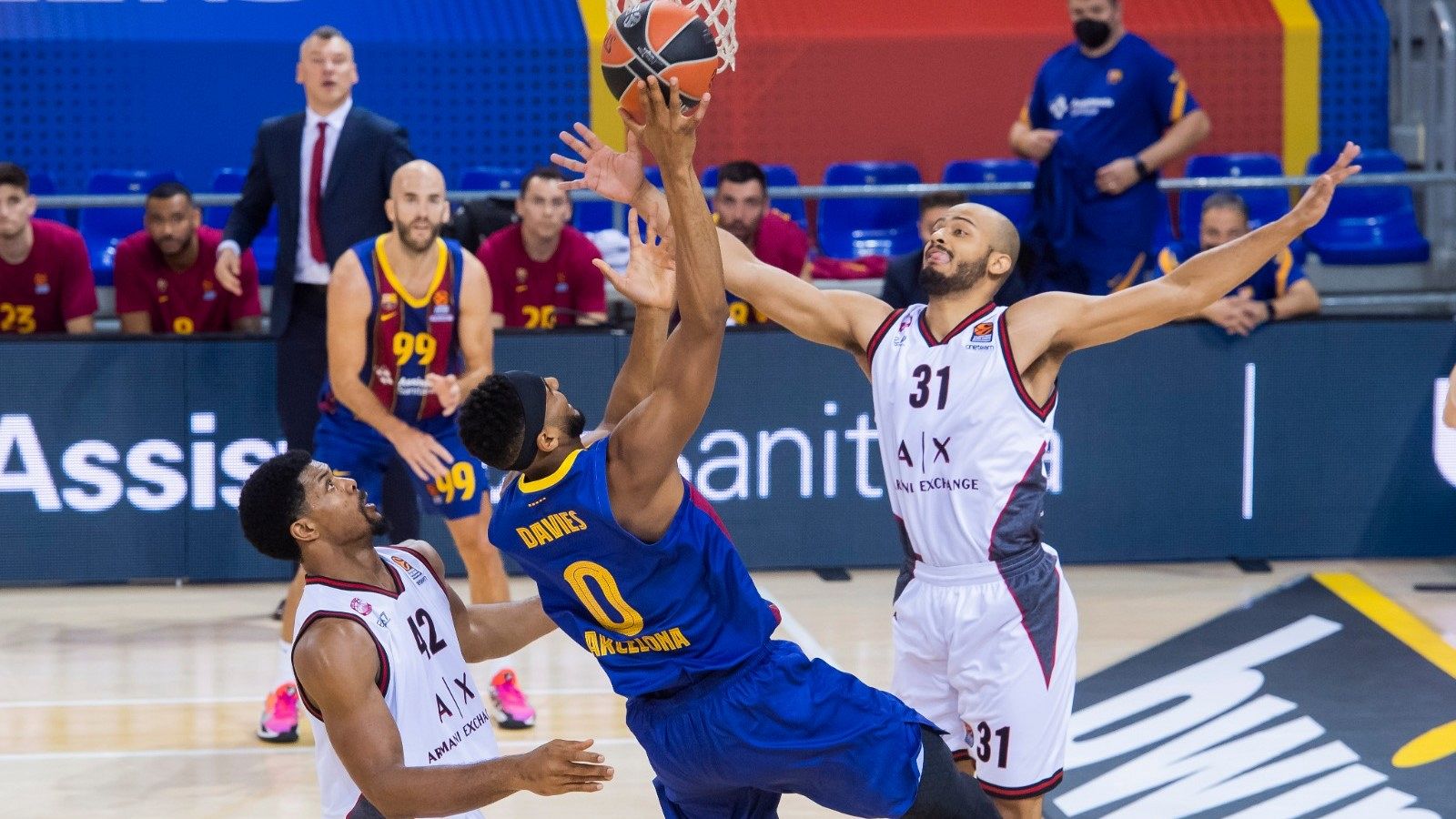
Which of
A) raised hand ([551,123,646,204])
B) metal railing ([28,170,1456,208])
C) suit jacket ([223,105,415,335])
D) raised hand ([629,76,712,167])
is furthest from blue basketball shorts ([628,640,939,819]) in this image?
metal railing ([28,170,1456,208])

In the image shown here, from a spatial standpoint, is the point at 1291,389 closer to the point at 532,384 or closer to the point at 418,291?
the point at 418,291

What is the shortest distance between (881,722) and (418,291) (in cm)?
376

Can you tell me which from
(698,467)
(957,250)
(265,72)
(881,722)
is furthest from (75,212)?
(881,722)

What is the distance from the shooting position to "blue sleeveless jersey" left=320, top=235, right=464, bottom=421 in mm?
7418

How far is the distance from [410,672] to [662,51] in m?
1.56

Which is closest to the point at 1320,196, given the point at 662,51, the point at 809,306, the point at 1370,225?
the point at 809,306

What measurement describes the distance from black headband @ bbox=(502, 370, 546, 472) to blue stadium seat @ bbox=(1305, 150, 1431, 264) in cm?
894

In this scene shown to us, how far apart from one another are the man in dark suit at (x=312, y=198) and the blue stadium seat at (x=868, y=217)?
4.77 m

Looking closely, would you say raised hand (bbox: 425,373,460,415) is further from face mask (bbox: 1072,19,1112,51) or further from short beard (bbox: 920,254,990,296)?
face mask (bbox: 1072,19,1112,51)

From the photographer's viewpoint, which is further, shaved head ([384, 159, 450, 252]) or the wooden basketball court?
shaved head ([384, 159, 450, 252])

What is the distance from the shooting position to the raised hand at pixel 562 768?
3.63m

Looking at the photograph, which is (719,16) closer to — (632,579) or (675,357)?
(675,357)

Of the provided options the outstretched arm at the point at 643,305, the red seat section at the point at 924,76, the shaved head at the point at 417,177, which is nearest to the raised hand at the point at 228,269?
the shaved head at the point at 417,177

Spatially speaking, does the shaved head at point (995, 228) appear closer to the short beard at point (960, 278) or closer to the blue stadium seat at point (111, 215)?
the short beard at point (960, 278)
